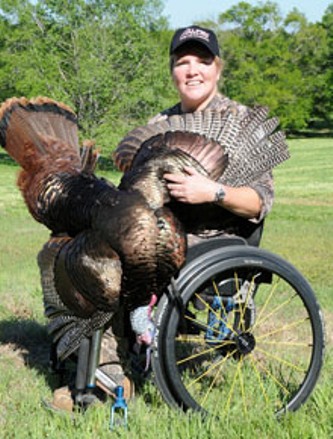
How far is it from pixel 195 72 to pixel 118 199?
1175 mm

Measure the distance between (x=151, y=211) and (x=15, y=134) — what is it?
1.14m

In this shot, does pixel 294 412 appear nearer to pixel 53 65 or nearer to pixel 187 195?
pixel 187 195

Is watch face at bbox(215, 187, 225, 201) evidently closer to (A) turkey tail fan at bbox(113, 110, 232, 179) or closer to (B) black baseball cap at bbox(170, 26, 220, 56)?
(A) turkey tail fan at bbox(113, 110, 232, 179)

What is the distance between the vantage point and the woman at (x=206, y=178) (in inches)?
118

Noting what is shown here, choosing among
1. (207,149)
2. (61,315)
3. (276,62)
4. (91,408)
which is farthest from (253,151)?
(276,62)

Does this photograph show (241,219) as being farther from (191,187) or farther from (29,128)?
(29,128)

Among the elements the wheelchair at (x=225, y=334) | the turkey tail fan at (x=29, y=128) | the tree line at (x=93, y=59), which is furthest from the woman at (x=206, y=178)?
the tree line at (x=93, y=59)

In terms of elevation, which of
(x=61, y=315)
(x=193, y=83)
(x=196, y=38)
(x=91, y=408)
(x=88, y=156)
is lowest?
(x=91, y=408)

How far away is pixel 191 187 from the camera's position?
117 inches

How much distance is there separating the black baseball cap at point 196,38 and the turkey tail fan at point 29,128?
0.69 meters

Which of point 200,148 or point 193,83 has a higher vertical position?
point 193,83

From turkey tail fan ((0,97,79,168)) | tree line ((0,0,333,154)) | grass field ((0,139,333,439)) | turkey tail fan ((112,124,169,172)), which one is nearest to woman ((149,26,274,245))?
turkey tail fan ((112,124,169,172))

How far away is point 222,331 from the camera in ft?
11.3

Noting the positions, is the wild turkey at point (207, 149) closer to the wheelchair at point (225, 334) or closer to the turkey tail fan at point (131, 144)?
the turkey tail fan at point (131, 144)
